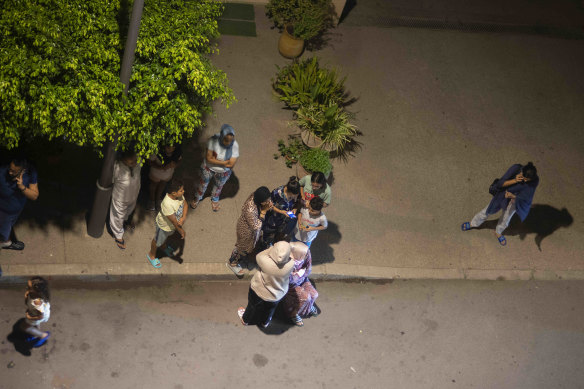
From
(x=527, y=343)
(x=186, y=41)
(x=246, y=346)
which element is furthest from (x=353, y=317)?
(x=186, y=41)

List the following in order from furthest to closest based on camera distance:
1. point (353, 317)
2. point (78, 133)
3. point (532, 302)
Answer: point (532, 302) → point (353, 317) → point (78, 133)

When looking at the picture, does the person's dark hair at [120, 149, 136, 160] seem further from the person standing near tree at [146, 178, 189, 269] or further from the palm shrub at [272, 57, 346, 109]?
the palm shrub at [272, 57, 346, 109]

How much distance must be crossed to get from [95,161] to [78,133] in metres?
3.07

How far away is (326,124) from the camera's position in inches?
407

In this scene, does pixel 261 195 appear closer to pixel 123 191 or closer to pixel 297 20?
pixel 123 191

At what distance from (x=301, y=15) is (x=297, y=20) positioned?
146 mm

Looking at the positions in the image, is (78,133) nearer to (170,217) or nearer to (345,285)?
(170,217)

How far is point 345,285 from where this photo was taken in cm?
916

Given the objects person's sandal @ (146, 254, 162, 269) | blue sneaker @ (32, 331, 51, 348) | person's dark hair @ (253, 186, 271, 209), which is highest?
person's dark hair @ (253, 186, 271, 209)

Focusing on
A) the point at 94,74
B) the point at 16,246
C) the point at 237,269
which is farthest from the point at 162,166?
the point at 16,246

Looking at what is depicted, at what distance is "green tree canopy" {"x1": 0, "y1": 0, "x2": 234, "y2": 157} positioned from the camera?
6.09m

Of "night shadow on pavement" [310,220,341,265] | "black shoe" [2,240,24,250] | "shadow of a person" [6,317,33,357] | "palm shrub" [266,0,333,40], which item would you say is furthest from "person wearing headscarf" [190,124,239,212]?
"palm shrub" [266,0,333,40]

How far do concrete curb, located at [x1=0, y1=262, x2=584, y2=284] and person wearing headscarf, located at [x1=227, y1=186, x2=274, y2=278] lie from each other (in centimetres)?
79

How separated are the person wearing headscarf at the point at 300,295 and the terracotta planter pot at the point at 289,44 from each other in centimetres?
552
